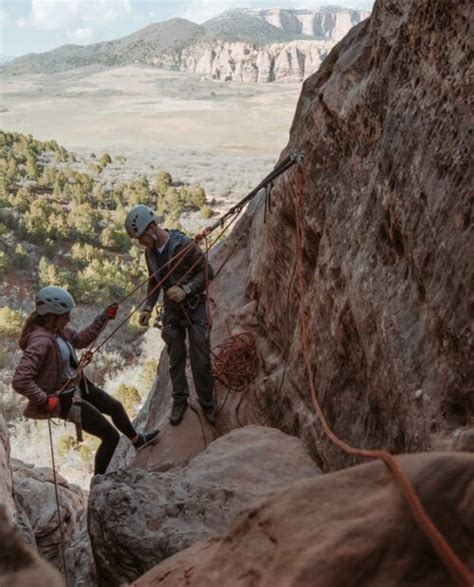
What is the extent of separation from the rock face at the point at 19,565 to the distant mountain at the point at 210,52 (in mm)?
133135

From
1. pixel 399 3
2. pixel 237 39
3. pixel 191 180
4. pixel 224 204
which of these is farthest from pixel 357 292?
pixel 237 39

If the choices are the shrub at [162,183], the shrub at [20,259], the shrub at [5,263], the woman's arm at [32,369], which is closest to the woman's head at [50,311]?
the woman's arm at [32,369]

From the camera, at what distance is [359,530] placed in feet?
5.90

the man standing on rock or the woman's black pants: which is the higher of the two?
the man standing on rock

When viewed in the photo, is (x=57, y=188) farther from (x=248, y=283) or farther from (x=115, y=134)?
(x=115, y=134)

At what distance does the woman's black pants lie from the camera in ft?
17.7

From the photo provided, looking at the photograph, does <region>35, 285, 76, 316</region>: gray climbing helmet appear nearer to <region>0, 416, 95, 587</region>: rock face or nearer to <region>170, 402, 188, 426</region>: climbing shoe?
<region>0, 416, 95, 587</region>: rock face

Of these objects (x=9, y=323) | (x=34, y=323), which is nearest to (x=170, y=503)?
(x=34, y=323)

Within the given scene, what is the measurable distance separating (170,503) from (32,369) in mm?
1796

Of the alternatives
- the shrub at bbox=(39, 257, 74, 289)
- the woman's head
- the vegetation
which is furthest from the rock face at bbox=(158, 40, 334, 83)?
the woman's head

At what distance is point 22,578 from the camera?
1.91 meters

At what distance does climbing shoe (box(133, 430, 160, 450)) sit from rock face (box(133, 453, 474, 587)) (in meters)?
4.46

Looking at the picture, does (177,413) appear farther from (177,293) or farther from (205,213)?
(205,213)

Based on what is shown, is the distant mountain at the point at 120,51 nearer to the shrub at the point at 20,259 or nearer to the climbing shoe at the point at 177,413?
the shrub at the point at 20,259
